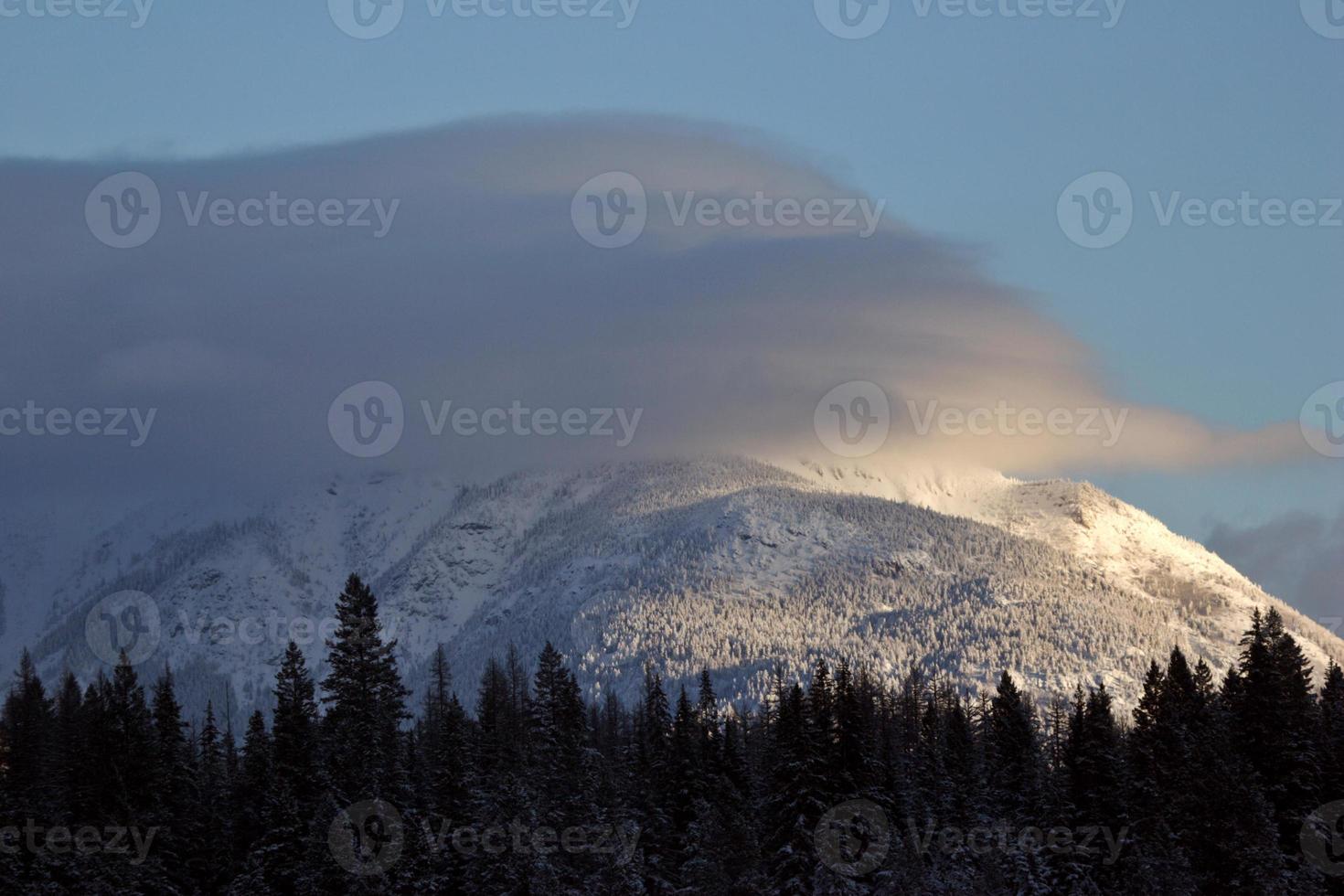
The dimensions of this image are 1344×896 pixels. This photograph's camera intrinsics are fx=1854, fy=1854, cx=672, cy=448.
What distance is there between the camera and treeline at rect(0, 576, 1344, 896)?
9156cm

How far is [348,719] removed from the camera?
95.9 metres

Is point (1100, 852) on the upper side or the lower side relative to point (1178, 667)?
lower

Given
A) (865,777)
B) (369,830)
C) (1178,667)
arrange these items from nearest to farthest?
(369,830)
(865,777)
(1178,667)

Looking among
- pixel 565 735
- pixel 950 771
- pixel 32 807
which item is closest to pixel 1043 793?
pixel 950 771

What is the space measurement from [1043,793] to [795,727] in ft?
52.9

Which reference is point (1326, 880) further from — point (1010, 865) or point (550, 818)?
point (550, 818)

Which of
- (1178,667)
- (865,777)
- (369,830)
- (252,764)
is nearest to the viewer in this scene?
(369,830)

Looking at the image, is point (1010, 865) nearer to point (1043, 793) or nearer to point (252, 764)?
point (1043, 793)

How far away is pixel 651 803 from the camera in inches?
4375

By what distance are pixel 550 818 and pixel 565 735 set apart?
13.2 m

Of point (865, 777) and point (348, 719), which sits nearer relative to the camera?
point (348, 719)

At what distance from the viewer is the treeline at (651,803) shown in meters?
91.6

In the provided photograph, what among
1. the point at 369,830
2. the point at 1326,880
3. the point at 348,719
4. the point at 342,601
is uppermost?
the point at 342,601

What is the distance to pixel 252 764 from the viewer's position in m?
98.8
